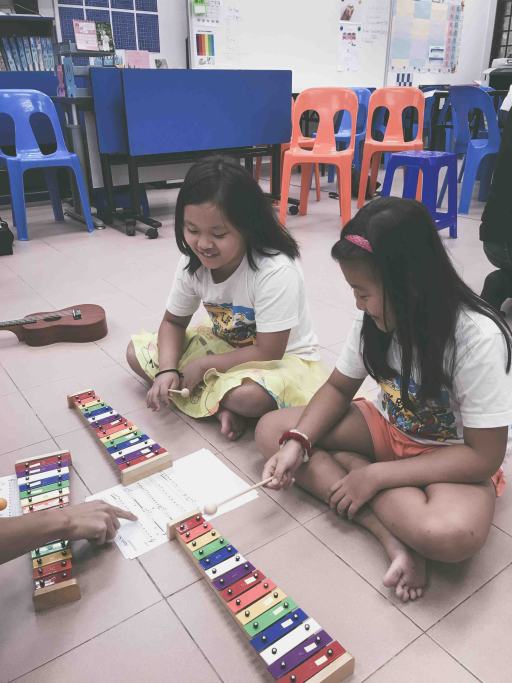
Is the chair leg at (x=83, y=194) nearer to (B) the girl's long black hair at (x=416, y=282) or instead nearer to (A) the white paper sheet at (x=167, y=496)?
(A) the white paper sheet at (x=167, y=496)

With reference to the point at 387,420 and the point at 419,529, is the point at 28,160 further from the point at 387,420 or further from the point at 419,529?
the point at 419,529

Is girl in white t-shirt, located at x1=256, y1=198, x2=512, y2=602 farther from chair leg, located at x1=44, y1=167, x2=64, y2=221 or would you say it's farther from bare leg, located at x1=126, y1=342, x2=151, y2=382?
chair leg, located at x1=44, y1=167, x2=64, y2=221

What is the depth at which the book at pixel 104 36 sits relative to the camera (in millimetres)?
4773

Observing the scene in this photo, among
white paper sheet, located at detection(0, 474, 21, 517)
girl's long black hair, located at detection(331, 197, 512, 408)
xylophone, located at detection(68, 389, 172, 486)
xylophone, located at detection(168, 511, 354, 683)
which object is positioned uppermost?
girl's long black hair, located at detection(331, 197, 512, 408)

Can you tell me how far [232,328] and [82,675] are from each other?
0.94 meters

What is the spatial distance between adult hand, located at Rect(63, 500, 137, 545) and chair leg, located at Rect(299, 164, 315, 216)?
3.40 metres

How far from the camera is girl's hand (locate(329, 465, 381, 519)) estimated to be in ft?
3.59

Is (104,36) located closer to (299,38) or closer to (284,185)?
(299,38)

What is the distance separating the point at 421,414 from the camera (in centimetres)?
112

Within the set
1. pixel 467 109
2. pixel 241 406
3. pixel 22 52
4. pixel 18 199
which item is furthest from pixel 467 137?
pixel 241 406

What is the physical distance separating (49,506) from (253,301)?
706mm

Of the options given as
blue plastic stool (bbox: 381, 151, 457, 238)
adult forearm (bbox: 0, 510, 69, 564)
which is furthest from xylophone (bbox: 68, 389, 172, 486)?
blue plastic stool (bbox: 381, 151, 457, 238)

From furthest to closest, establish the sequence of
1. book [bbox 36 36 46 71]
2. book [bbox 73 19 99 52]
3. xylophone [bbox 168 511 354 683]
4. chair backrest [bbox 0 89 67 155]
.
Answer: book [bbox 73 19 99 52], book [bbox 36 36 46 71], chair backrest [bbox 0 89 67 155], xylophone [bbox 168 511 354 683]

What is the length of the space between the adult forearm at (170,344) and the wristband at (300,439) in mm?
516
